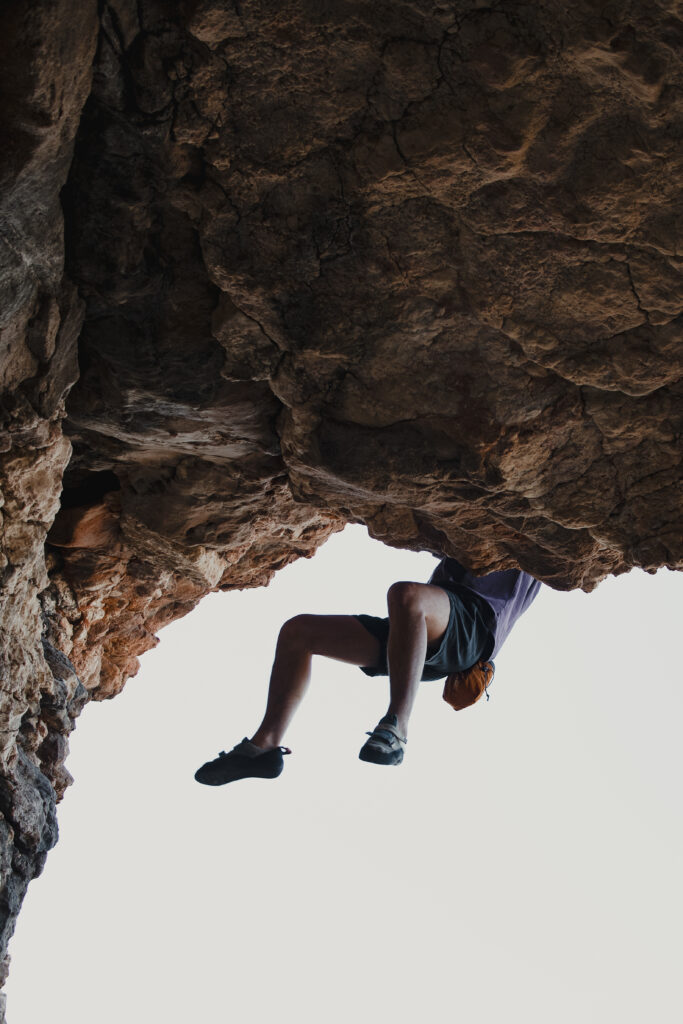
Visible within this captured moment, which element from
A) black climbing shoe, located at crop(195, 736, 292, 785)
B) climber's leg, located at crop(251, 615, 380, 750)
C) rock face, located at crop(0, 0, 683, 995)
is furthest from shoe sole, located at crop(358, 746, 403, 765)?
rock face, located at crop(0, 0, 683, 995)

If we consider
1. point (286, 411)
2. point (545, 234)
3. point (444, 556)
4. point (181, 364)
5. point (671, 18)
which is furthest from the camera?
point (444, 556)

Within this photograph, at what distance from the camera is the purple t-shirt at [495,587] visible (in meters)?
3.97

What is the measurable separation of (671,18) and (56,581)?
368 centimetres

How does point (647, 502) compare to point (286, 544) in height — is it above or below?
below

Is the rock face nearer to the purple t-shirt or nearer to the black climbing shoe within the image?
the purple t-shirt

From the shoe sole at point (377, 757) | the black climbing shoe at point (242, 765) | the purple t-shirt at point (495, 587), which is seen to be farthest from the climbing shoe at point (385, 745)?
the purple t-shirt at point (495, 587)

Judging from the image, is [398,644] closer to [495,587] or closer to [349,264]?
[495,587]

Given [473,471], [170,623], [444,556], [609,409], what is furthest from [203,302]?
[170,623]

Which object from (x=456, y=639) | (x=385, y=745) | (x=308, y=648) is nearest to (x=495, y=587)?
(x=456, y=639)

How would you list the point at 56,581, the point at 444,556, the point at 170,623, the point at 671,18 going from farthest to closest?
1. the point at 170,623
2. the point at 56,581
3. the point at 444,556
4. the point at 671,18

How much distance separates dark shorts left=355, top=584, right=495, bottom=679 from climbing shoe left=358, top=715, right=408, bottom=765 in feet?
1.90

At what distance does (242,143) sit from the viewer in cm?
238

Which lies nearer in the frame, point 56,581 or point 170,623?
point 56,581

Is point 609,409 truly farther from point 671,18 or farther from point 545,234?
point 671,18
